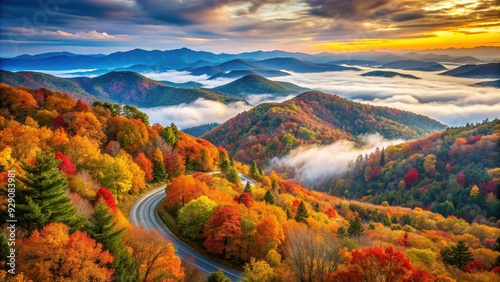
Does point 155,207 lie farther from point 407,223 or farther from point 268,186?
point 407,223

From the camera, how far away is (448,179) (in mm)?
162000

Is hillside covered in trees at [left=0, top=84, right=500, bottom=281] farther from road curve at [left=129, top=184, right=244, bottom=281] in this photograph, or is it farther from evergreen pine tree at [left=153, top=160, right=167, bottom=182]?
road curve at [left=129, top=184, right=244, bottom=281]

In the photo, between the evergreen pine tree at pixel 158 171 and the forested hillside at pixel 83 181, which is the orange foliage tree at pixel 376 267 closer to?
the forested hillside at pixel 83 181

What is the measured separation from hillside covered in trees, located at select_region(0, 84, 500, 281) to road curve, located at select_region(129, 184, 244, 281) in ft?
4.84

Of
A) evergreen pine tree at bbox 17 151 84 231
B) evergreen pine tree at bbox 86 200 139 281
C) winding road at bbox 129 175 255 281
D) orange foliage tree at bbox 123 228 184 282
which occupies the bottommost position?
winding road at bbox 129 175 255 281

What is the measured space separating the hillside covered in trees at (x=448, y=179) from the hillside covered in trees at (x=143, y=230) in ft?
167

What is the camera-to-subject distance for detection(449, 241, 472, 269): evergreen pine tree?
4894 centimetres

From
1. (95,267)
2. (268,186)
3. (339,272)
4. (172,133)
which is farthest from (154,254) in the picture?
(268,186)

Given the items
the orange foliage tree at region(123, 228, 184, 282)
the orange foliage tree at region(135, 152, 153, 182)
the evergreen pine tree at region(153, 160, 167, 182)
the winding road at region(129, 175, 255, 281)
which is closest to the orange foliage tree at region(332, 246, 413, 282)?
the orange foliage tree at region(123, 228, 184, 282)

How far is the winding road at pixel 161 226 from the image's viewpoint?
1683 inches

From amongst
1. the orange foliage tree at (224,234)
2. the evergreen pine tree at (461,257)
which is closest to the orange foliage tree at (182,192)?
the orange foliage tree at (224,234)

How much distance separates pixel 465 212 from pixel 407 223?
46334 millimetres

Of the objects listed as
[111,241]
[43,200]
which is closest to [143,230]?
[111,241]

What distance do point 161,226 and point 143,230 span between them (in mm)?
15609
